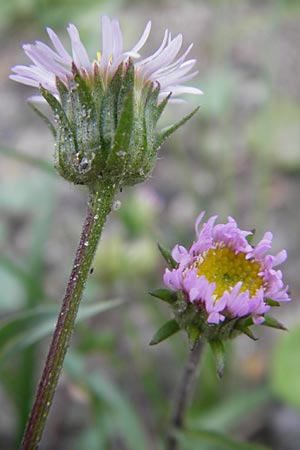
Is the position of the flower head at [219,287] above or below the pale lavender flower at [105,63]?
below

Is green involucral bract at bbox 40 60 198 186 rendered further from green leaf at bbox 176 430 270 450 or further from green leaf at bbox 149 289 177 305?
green leaf at bbox 176 430 270 450

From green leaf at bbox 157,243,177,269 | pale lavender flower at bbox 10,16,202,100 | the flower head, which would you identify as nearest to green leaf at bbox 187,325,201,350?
the flower head

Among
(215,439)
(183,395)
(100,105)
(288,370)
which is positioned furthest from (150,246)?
(100,105)

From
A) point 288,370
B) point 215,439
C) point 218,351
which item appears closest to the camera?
point 218,351

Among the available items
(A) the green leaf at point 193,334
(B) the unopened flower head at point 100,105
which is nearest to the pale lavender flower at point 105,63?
(B) the unopened flower head at point 100,105

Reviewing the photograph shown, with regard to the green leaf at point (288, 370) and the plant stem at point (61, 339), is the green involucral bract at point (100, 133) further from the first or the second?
the green leaf at point (288, 370)

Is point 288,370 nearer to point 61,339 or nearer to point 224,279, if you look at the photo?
point 224,279
